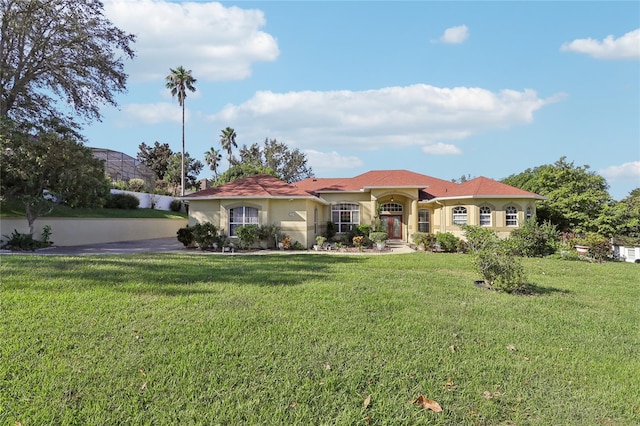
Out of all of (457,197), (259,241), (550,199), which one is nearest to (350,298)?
(259,241)

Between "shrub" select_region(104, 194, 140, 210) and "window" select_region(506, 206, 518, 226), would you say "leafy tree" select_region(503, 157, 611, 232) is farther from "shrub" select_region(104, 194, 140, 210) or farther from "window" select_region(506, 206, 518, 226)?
"shrub" select_region(104, 194, 140, 210)

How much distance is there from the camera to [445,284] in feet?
28.4

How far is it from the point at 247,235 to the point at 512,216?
54.0 feet

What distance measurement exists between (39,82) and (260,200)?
16272mm

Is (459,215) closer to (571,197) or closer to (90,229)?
(571,197)

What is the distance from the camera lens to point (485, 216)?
71.8ft

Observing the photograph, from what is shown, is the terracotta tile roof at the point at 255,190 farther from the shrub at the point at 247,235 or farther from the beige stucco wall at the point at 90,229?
the beige stucco wall at the point at 90,229

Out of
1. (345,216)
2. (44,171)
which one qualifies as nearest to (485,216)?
(345,216)

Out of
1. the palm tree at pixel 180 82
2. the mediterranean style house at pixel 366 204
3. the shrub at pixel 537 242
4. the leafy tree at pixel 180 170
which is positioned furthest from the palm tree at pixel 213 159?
the shrub at pixel 537 242

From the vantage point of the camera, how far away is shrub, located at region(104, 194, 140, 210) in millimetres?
26797

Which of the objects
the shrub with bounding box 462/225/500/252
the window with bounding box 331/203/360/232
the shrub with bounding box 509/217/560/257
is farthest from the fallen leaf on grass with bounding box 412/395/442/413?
the window with bounding box 331/203/360/232

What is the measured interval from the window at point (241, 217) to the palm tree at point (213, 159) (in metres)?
38.7

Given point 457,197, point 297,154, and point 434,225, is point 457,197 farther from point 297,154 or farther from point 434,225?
point 297,154

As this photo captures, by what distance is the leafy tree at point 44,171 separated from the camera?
Answer: 16.0 meters
